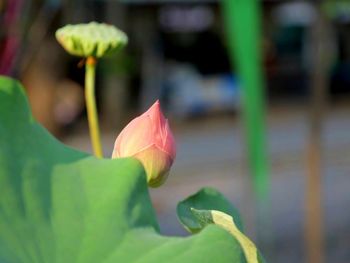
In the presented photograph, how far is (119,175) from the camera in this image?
0.36m

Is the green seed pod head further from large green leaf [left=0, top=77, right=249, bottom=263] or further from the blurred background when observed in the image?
the blurred background

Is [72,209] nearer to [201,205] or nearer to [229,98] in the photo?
[201,205]

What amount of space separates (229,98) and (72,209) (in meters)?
8.84

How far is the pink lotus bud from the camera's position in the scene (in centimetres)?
40

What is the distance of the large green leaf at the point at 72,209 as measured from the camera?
34 centimetres

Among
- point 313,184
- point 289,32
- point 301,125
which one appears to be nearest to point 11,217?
point 313,184

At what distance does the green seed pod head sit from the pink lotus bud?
11 cm

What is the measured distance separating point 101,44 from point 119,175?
0.55ft

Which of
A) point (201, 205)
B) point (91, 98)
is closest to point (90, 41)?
point (91, 98)

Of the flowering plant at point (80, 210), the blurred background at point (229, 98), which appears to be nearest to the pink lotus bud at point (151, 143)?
the flowering plant at point (80, 210)

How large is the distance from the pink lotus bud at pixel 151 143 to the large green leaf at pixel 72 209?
3cm

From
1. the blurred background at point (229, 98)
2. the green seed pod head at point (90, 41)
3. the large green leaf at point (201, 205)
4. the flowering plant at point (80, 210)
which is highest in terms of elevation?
the green seed pod head at point (90, 41)

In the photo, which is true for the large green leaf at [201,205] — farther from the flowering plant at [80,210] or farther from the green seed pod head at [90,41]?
the green seed pod head at [90,41]

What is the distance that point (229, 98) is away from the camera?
9.15 meters
